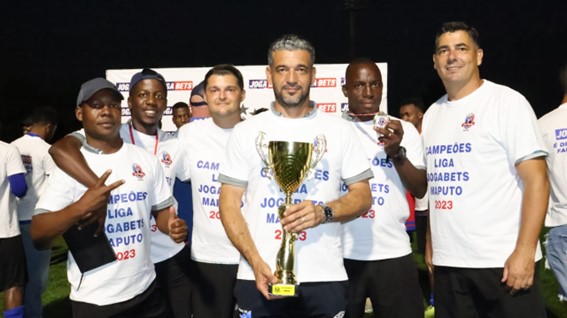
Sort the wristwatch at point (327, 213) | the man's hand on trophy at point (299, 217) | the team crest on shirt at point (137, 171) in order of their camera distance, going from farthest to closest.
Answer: the team crest on shirt at point (137, 171) → the wristwatch at point (327, 213) → the man's hand on trophy at point (299, 217)

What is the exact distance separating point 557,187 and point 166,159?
3.39 meters

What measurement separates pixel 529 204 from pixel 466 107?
727mm

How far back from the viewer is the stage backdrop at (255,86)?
10734 mm

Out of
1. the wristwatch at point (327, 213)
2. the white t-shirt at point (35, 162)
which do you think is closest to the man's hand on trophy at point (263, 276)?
the wristwatch at point (327, 213)

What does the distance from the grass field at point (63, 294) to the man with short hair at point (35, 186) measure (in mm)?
913

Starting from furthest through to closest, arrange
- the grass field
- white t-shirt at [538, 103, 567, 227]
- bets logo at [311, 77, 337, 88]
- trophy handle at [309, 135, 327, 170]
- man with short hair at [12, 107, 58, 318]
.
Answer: bets logo at [311, 77, 337, 88] < the grass field < man with short hair at [12, 107, 58, 318] < white t-shirt at [538, 103, 567, 227] < trophy handle at [309, 135, 327, 170]

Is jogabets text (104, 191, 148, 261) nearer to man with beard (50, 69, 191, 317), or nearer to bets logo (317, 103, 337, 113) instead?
man with beard (50, 69, 191, 317)

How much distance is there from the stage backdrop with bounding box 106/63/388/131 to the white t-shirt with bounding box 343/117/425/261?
22.2ft

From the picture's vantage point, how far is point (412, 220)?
22.3 feet

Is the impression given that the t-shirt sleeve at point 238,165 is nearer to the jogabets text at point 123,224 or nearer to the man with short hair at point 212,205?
the jogabets text at point 123,224

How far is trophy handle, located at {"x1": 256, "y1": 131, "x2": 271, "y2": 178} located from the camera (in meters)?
2.93

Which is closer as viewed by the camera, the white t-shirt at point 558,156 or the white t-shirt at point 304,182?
the white t-shirt at point 304,182

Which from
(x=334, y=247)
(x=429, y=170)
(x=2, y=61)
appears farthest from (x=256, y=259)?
(x=2, y=61)

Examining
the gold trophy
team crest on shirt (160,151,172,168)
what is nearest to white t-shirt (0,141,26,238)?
team crest on shirt (160,151,172,168)
